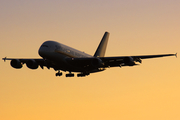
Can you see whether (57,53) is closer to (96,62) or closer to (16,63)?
(96,62)

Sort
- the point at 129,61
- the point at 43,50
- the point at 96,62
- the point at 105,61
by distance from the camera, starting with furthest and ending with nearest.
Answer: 1. the point at 105,61
2. the point at 96,62
3. the point at 129,61
4. the point at 43,50

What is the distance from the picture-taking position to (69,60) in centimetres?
6538

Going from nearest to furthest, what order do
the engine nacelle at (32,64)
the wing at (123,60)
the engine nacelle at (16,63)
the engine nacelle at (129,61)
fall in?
1. the engine nacelle at (129,61)
2. the wing at (123,60)
3. the engine nacelle at (32,64)
4. the engine nacelle at (16,63)

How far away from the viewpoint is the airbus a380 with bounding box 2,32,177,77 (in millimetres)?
63594

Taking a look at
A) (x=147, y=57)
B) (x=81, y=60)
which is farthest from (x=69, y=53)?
(x=147, y=57)

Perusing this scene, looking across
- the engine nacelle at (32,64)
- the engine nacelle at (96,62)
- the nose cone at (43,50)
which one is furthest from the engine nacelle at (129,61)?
the engine nacelle at (32,64)

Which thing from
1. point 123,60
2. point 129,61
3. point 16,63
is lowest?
point 129,61

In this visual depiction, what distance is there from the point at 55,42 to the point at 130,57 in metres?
14.7

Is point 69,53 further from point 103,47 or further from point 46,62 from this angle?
point 103,47

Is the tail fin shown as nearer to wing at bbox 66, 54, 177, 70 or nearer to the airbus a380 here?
the airbus a380

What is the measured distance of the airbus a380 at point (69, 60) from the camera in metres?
63.6

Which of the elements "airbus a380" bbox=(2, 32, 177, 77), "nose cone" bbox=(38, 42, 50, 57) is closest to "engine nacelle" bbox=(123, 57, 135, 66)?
"airbus a380" bbox=(2, 32, 177, 77)

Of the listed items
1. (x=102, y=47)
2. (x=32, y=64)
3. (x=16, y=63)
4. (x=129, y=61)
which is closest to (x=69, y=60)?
(x=32, y=64)

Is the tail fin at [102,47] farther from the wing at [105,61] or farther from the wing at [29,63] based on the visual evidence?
the wing at [29,63]
